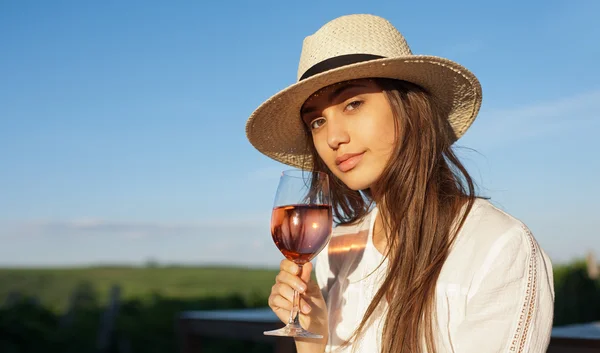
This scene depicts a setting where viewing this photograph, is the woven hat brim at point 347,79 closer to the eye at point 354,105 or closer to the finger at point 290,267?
the eye at point 354,105

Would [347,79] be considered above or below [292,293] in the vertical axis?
above

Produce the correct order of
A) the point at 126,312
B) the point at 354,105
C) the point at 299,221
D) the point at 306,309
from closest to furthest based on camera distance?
the point at 299,221 < the point at 306,309 < the point at 354,105 < the point at 126,312

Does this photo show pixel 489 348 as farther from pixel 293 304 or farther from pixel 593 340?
pixel 593 340

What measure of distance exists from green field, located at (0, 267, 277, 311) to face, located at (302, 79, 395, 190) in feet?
20.8

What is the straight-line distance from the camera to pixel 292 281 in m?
2.18

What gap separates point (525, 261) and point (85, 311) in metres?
7.58

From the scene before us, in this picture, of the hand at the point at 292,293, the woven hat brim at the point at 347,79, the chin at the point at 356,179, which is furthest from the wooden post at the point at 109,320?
the chin at the point at 356,179

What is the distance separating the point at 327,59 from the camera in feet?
7.87

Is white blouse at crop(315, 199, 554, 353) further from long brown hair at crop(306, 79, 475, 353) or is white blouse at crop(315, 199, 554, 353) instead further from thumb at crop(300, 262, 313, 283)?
thumb at crop(300, 262, 313, 283)

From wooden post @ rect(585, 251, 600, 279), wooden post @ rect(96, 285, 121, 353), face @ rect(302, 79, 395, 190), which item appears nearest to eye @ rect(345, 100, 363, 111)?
face @ rect(302, 79, 395, 190)

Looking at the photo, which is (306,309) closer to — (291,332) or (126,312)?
(291,332)

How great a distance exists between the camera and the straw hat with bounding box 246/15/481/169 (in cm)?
231

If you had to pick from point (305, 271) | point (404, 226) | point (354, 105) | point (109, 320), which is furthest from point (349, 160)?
point (109, 320)

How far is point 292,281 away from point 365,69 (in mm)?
796
